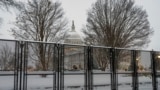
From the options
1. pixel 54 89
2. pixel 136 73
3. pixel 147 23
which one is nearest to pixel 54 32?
A: pixel 147 23

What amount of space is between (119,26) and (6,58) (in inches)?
1168

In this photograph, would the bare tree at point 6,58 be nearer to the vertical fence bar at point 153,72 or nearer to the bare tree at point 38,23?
the vertical fence bar at point 153,72

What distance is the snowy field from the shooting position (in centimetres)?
1035

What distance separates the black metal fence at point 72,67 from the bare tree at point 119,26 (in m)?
23.0

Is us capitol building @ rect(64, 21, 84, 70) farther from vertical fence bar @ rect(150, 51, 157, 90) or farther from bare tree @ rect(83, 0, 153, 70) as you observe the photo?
bare tree @ rect(83, 0, 153, 70)

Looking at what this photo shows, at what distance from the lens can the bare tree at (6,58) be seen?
10.1 meters

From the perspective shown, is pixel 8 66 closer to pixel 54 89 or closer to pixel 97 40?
pixel 54 89

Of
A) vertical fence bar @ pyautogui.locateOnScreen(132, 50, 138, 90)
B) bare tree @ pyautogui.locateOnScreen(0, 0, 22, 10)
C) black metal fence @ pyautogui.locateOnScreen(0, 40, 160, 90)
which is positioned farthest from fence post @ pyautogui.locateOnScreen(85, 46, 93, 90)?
bare tree @ pyautogui.locateOnScreen(0, 0, 22, 10)

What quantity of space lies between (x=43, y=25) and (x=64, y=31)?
3.90m

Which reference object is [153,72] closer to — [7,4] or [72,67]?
[72,67]

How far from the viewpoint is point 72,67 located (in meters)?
11.9

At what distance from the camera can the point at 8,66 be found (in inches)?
406

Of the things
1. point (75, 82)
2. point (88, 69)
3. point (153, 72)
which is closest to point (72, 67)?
point (75, 82)

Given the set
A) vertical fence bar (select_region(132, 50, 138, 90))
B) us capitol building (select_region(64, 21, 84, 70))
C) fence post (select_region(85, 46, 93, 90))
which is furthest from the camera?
vertical fence bar (select_region(132, 50, 138, 90))
